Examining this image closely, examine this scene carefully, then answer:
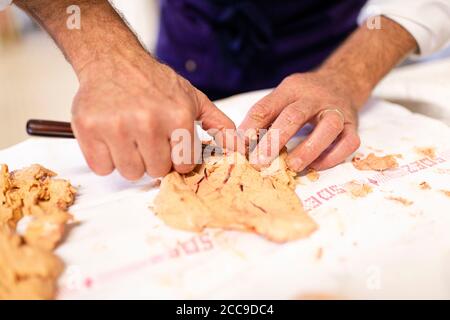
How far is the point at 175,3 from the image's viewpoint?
Result: 5.47 ft

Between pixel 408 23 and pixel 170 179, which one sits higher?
pixel 408 23

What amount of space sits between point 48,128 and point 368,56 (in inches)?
41.0

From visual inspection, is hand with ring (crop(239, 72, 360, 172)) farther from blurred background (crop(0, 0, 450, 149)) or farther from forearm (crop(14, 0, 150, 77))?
blurred background (crop(0, 0, 450, 149))

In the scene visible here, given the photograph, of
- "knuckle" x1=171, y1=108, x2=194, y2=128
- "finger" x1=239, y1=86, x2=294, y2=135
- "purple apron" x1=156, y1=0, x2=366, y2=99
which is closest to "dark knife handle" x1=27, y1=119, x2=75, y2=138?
"knuckle" x1=171, y1=108, x2=194, y2=128

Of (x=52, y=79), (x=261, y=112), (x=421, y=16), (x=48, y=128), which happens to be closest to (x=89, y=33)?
(x=48, y=128)

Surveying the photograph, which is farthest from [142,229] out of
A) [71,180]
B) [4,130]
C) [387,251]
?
[4,130]

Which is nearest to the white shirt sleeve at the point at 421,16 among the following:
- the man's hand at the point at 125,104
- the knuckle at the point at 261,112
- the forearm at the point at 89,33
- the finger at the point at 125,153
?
the knuckle at the point at 261,112

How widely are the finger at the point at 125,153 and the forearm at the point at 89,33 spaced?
20 centimetres

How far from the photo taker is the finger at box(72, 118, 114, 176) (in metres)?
0.86

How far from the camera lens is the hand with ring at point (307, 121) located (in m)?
1.03

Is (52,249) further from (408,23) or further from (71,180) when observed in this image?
(408,23)

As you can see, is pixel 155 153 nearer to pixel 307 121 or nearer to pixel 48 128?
pixel 48 128

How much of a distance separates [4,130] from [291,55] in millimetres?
2116
